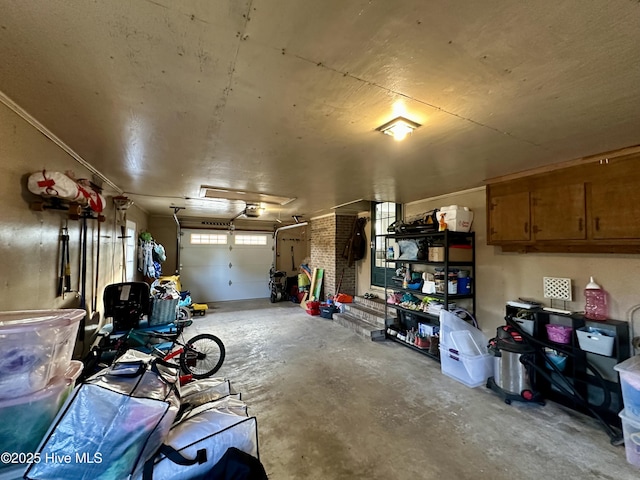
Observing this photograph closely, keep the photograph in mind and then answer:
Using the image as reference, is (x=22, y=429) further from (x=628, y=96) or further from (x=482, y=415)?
(x=628, y=96)

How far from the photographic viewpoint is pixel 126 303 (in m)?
3.08

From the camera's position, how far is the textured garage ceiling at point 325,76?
971 mm

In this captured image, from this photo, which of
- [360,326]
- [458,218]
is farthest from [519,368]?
[360,326]

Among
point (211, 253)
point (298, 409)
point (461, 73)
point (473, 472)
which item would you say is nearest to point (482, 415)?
point (473, 472)

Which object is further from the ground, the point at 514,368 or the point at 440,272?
the point at 440,272

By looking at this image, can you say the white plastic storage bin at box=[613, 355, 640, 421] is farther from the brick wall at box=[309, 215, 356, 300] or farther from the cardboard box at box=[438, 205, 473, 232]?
the brick wall at box=[309, 215, 356, 300]

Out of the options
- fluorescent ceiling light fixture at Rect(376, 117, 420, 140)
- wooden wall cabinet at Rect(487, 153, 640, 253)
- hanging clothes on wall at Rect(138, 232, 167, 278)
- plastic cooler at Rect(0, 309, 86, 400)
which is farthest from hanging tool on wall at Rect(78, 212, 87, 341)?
wooden wall cabinet at Rect(487, 153, 640, 253)

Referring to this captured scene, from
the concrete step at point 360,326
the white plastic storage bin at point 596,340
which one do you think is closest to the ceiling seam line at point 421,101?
the white plastic storage bin at point 596,340

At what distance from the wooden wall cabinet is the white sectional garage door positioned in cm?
647

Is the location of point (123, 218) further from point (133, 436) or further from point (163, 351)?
point (133, 436)

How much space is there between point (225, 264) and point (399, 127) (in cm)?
703

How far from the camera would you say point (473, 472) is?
179 centimetres

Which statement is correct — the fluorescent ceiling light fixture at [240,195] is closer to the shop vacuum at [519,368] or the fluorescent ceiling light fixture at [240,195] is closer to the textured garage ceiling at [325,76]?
the textured garage ceiling at [325,76]

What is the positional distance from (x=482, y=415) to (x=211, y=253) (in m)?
7.10
